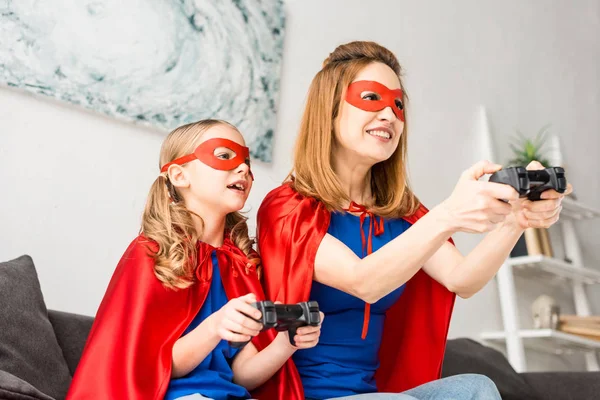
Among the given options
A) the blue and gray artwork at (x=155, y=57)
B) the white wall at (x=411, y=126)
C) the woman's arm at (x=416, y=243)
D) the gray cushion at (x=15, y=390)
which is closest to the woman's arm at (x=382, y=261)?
the woman's arm at (x=416, y=243)

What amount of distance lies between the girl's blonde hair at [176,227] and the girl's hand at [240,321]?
0.74 feet

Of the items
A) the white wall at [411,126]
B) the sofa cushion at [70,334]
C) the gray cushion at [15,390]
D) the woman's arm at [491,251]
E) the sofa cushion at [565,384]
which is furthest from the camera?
the sofa cushion at [565,384]

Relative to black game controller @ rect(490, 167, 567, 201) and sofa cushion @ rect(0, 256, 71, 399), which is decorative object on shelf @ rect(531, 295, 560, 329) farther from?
sofa cushion @ rect(0, 256, 71, 399)

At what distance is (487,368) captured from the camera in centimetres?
245

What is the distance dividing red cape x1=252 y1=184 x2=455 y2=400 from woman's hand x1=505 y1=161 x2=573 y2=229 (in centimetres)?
33

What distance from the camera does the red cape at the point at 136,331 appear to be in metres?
1.28

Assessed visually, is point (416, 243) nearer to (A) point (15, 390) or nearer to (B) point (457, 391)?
(B) point (457, 391)

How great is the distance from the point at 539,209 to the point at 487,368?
1.27m

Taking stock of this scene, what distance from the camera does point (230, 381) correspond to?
4.65 feet

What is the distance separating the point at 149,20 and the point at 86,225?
78 cm

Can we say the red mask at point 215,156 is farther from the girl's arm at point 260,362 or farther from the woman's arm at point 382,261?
the girl's arm at point 260,362

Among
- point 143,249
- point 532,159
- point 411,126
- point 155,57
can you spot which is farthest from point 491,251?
point 532,159

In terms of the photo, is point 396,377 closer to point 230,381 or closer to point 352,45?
point 230,381

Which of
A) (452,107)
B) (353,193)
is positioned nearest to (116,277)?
(353,193)
